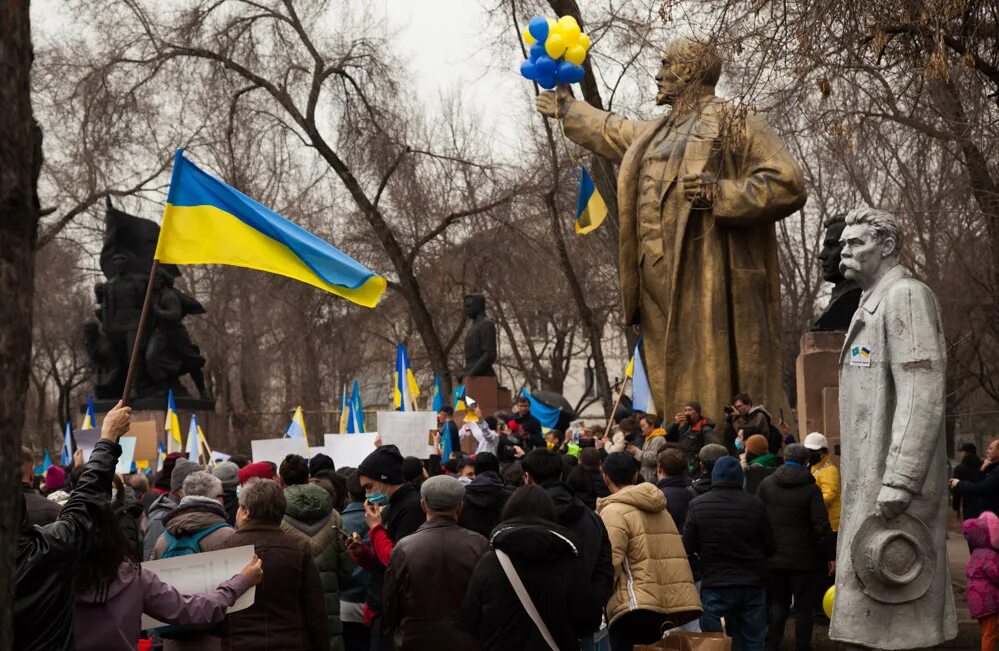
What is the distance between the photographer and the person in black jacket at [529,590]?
20.6 ft

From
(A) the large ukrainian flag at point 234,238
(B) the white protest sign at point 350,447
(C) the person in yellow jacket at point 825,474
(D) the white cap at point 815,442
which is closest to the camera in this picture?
(A) the large ukrainian flag at point 234,238

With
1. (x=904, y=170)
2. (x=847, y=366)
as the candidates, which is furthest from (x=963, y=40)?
(x=904, y=170)

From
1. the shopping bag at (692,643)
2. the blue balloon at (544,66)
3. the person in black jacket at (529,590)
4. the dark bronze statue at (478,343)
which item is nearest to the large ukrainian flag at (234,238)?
the person in black jacket at (529,590)

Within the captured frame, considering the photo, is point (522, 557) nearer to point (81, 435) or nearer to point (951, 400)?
point (81, 435)

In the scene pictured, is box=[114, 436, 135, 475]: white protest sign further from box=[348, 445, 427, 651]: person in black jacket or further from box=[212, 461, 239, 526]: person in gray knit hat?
box=[348, 445, 427, 651]: person in black jacket

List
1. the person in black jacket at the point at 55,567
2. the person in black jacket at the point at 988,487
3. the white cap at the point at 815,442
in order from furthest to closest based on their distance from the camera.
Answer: the person in black jacket at the point at 988,487 → the white cap at the point at 815,442 → the person in black jacket at the point at 55,567

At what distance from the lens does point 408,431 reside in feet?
44.7

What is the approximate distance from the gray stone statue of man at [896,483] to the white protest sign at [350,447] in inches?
281

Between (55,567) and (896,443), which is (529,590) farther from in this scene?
(55,567)

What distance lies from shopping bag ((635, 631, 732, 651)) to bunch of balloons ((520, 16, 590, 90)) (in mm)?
9098

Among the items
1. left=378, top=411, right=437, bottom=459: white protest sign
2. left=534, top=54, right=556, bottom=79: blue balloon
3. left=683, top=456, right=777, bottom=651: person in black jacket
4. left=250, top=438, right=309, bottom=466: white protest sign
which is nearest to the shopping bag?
left=683, top=456, right=777, bottom=651: person in black jacket

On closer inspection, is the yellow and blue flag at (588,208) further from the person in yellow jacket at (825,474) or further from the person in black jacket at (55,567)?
the person in black jacket at (55,567)

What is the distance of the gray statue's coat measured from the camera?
21.1 ft

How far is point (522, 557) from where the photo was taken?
631 cm
